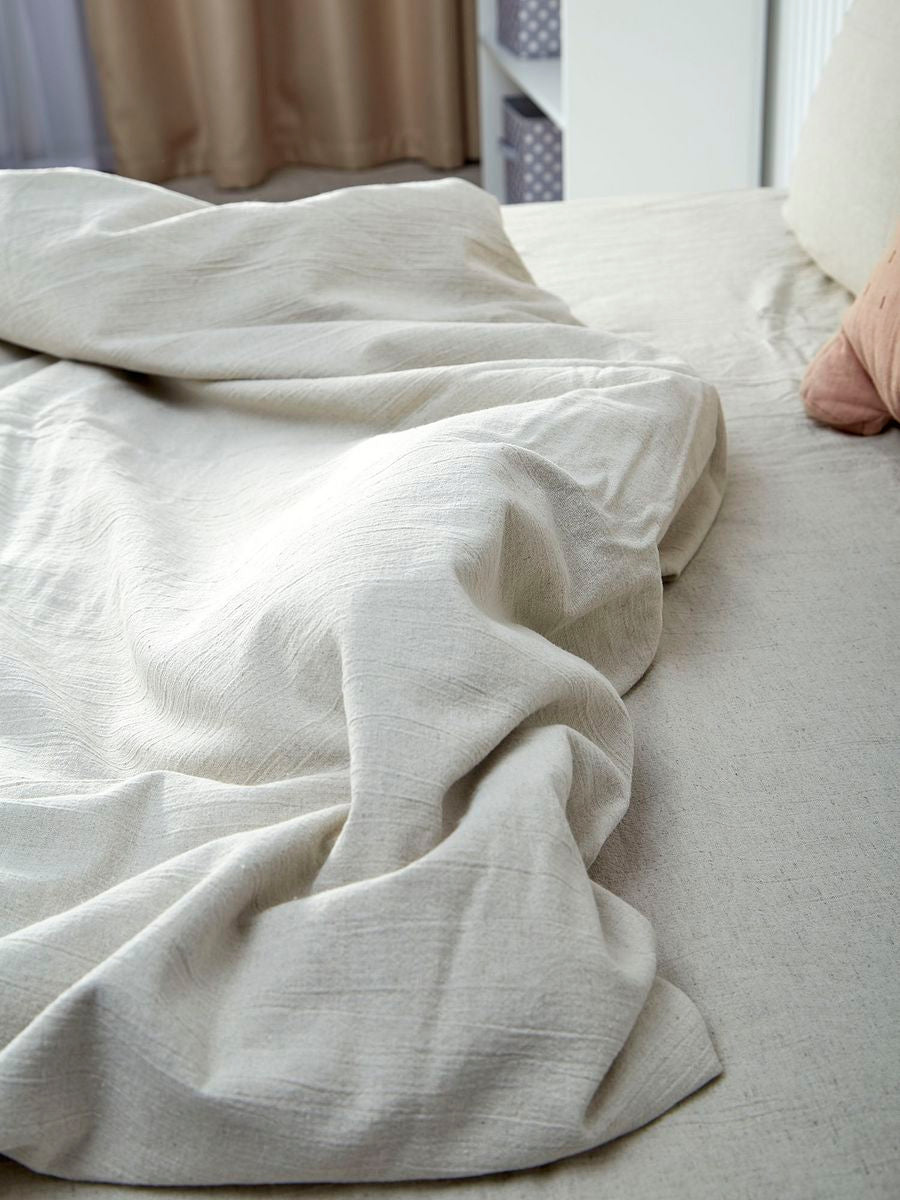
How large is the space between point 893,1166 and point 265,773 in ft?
1.05

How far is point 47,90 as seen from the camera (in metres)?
3.09

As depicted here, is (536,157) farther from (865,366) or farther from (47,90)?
(865,366)

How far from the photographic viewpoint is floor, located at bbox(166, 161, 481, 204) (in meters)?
3.14

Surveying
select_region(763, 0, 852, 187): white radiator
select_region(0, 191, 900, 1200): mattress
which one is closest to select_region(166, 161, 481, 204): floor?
select_region(763, 0, 852, 187): white radiator

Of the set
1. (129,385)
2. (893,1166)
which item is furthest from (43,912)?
(129,385)

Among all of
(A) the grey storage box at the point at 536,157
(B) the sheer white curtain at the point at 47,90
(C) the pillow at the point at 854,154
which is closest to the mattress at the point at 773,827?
(C) the pillow at the point at 854,154

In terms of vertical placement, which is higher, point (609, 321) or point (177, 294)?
point (177, 294)

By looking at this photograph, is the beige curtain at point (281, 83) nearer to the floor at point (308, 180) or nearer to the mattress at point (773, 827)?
the floor at point (308, 180)

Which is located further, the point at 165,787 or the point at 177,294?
the point at 177,294

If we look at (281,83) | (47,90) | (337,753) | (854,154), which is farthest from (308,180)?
(337,753)

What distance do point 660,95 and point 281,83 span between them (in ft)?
3.91

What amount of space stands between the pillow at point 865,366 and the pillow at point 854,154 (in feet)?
0.59

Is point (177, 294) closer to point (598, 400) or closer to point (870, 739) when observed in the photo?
point (598, 400)

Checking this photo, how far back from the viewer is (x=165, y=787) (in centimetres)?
62
